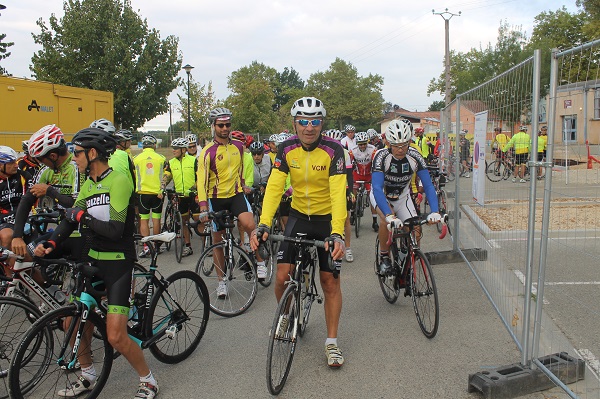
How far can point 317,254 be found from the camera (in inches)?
179

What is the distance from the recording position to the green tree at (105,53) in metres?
30.0

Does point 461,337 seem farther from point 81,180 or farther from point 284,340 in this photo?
point 81,180

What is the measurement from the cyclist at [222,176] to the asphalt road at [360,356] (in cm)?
118

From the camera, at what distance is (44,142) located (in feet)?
15.3

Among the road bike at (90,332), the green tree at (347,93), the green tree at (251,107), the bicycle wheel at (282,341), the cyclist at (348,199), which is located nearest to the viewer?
the road bike at (90,332)

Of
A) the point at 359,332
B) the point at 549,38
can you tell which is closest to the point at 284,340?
the point at 359,332

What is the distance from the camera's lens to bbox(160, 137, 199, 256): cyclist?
929cm

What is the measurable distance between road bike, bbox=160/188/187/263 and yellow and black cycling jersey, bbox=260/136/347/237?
4502 millimetres

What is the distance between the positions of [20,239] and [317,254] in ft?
8.36

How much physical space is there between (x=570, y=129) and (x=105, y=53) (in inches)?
1220

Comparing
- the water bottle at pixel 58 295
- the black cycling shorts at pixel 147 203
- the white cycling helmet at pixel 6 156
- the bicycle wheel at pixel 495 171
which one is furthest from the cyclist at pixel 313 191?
the black cycling shorts at pixel 147 203

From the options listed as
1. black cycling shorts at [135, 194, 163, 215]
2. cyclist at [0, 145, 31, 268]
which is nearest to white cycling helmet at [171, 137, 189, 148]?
black cycling shorts at [135, 194, 163, 215]

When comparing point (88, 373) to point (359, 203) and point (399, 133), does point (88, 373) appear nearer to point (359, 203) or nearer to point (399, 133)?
point (399, 133)

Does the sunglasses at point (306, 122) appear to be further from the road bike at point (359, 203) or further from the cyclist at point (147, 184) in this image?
the road bike at point (359, 203)
